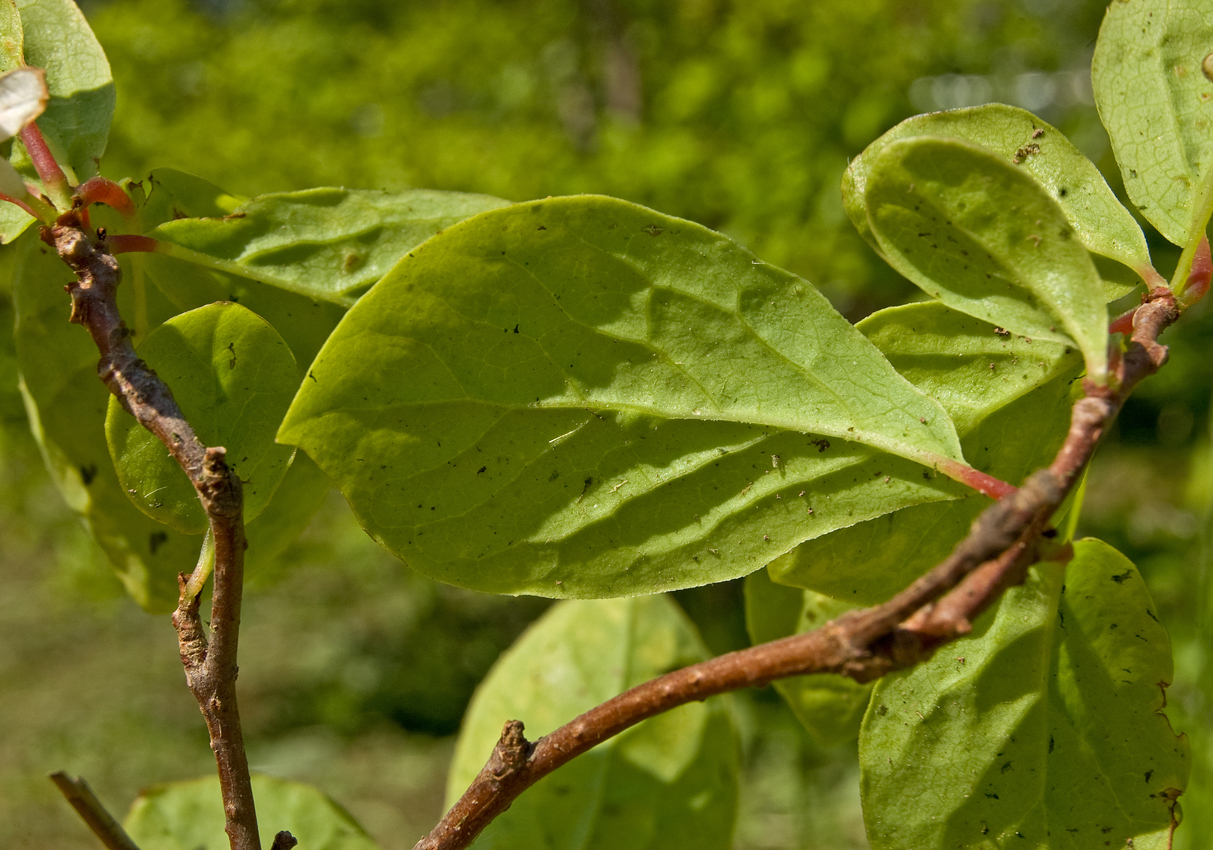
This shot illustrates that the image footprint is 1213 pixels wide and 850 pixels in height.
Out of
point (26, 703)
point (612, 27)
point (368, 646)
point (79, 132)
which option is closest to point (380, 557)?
point (368, 646)

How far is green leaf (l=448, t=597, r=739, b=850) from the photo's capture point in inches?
27.1

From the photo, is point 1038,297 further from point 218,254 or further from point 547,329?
point 218,254

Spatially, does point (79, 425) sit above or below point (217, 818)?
above

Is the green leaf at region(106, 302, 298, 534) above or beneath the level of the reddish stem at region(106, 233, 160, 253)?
beneath

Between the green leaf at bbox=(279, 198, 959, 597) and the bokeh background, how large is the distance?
1.31m

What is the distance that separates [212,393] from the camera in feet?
1.43

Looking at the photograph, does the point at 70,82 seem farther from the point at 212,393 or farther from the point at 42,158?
the point at 212,393

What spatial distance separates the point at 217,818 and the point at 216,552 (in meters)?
0.35

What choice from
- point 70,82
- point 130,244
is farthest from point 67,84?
point 130,244

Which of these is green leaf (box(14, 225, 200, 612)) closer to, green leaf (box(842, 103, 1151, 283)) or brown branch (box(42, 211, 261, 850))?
brown branch (box(42, 211, 261, 850))

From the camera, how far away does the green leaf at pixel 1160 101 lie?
18.0 inches

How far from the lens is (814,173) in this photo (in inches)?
102

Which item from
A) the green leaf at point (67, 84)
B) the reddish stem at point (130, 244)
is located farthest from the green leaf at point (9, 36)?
the reddish stem at point (130, 244)

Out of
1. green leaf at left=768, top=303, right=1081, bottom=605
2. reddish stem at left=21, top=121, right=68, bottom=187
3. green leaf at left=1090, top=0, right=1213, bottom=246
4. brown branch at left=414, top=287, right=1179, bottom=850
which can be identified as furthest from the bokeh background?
reddish stem at left=21, top=121, right=68, bottom=187
